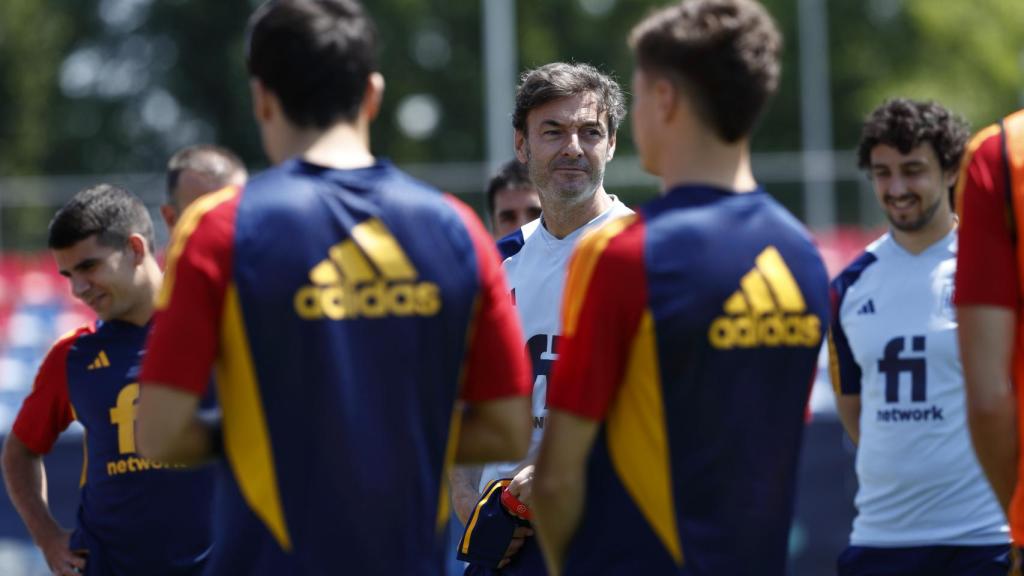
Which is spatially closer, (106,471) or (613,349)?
(613,349)

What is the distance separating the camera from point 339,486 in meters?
3.05

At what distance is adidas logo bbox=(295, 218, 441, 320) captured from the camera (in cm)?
302

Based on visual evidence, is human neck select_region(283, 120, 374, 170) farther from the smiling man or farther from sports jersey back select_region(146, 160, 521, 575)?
the smiling man

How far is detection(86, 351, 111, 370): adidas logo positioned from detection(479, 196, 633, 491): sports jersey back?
1.28 m

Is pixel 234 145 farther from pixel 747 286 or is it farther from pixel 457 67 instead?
pixel 747 286

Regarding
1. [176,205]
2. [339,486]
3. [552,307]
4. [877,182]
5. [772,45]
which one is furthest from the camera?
[176,205]

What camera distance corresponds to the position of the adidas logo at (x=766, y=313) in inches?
125

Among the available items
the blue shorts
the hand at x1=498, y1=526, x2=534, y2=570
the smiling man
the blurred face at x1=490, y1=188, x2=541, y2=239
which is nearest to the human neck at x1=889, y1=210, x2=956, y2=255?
the blue shorts

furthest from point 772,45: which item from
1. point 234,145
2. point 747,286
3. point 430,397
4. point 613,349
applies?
point 234,145

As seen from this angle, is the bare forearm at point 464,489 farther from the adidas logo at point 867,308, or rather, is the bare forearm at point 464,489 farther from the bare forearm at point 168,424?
the bare forearm at point 168,424

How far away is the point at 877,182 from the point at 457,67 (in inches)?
1221

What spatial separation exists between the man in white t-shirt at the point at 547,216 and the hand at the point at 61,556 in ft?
4.16

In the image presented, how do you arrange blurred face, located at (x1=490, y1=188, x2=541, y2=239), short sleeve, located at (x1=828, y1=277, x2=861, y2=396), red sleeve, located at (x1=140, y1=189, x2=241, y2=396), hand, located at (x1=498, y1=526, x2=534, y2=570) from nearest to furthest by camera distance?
red sleeve, located at (x1=140, y1=189, x2=241, y2=396)
hand, located at (x1=498, y1=526, x2=534, y2=570)
short sleeve, located at (x1=828, y1=277, x2=861, y2=396)
blurred face, located at (x1=490, y1=188, x2=541, y2=239)

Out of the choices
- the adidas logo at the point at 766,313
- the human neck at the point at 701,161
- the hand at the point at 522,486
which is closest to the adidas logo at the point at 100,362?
the hand at the point at 522,486
